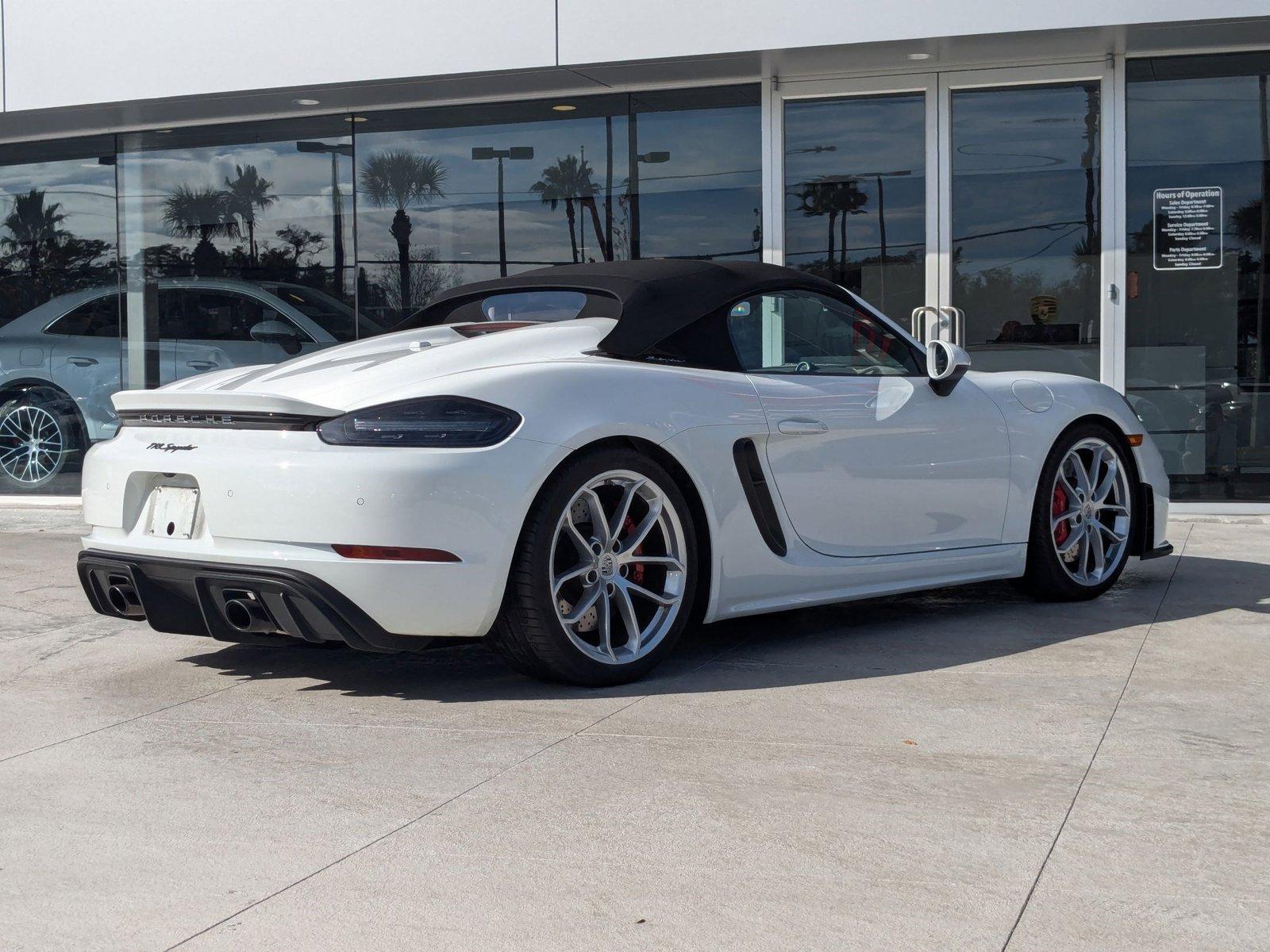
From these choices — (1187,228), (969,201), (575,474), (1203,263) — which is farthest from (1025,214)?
(575,474)

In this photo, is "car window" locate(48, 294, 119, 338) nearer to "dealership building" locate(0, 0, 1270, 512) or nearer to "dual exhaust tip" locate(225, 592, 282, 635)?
"dealership building" locate(0, 0, 1270, 512)

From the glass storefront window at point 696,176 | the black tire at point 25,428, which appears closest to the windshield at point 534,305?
the glass storefront window at point 696,176

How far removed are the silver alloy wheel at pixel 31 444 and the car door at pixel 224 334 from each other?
117 cm

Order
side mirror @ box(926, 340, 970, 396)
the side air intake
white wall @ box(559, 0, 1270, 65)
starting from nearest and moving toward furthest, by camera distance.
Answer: the side air intake
side mirror @ box(926, 340, 970, 396)
white wall @ box(559, 0, 1270, 65)

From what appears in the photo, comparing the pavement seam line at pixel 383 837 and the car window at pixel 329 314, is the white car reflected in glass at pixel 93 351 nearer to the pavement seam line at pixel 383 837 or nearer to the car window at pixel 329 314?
the car window at pixel 329 314

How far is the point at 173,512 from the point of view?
423 cm

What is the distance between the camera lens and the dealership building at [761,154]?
31.5 ft

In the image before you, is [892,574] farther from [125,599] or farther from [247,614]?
[125,599]

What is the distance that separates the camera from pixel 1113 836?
287 centimetres

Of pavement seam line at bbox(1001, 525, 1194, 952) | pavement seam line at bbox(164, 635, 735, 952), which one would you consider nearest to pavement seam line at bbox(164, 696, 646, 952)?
pavement seam line at bbox(164, 635, 735, 952)

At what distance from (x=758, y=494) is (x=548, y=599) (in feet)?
3.01

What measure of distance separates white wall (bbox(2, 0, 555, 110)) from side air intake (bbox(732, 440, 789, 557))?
5787 mm

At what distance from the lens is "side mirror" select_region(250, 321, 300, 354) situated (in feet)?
38.6

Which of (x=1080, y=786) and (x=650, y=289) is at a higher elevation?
(x=650, y=289)
